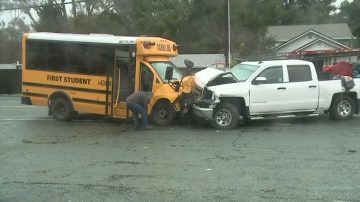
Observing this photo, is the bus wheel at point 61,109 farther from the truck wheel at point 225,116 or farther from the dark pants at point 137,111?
the truck wheel at point 225,116

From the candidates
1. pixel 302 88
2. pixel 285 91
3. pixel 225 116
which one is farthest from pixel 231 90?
pixel 302 88

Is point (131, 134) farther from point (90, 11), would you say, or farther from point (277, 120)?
point (90, 11)

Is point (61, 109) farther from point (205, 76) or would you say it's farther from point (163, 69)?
point (205, 76)

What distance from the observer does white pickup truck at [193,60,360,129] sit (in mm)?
13148

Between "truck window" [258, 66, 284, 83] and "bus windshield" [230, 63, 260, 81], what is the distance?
278 millimetres

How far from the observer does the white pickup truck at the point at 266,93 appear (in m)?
13.1

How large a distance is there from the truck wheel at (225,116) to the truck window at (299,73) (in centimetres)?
177

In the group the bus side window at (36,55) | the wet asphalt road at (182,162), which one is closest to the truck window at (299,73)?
the wet asphalt road at (182,162)

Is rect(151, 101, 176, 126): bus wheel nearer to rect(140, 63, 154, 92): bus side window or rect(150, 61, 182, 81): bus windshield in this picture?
rect(140, 63, 154, 92): bus side window

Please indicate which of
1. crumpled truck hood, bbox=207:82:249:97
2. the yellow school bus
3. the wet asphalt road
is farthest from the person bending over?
crumpled truck hood, bbox=207:82:249:97

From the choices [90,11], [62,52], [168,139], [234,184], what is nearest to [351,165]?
[234,184]

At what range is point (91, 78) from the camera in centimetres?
1433

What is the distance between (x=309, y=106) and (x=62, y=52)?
6.76m

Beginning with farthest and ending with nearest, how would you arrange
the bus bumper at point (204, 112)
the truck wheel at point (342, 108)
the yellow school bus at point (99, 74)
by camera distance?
the truck wheel at point (342, 108), the yellow school bus at point (99, 74), the bus bumper at point (204, 112)
